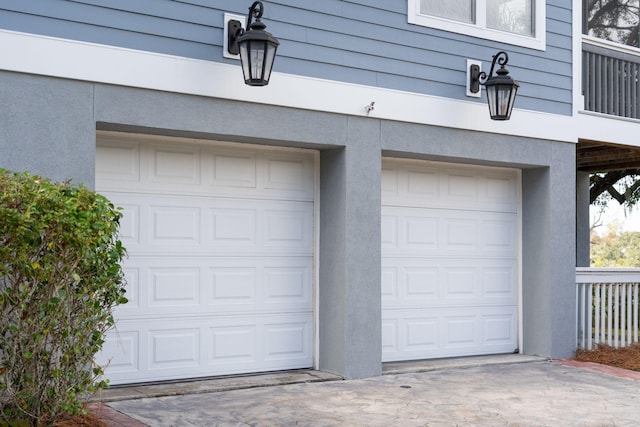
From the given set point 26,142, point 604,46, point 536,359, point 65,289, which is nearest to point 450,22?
point 604,46

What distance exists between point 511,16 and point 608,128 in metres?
1.94

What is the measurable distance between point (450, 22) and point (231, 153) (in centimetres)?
276

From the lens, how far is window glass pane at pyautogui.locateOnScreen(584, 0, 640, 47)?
10.6 m

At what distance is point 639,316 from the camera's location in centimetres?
1090

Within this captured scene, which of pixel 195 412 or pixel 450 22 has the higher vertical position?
pixel 450 22

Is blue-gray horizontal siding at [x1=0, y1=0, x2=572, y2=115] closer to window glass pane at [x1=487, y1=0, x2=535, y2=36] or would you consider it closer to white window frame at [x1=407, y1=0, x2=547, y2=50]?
white window frame at [x1=407, y1=0, x2=547, y2=50]

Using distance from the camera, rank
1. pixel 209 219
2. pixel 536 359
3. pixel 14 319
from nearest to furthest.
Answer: pixel 14 319, pixel 209 219, pixel 536 359

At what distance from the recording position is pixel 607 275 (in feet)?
31.7

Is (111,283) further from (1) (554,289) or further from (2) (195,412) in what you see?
(1) (554,289)

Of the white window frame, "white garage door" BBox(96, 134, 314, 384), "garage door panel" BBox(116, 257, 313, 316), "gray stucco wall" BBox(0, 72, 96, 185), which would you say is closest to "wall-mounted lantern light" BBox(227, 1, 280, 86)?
"white garage door" BBox(96, 134, 314, 384)

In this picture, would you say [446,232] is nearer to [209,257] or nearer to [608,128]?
[608,128]

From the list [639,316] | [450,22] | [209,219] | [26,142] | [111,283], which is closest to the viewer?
[111,283]

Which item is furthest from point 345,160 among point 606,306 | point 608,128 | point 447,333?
point 606,306

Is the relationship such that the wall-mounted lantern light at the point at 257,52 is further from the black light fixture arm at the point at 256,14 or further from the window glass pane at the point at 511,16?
the window glass pane at the point at 511,16
